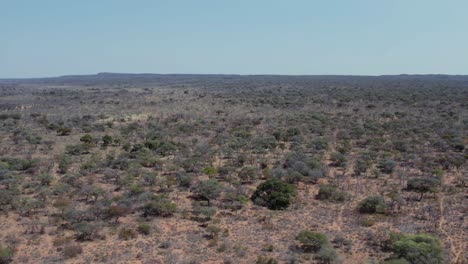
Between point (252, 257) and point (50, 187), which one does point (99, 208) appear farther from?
point (252, 257)

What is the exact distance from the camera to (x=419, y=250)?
47.7 feet

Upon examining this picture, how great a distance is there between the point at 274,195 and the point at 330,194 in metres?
3.55

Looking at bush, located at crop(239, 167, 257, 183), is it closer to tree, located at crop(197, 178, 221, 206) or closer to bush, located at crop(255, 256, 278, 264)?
tree, located at crop(197, 178, 221, 206)

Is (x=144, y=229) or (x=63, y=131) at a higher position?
(x=63, y=131)

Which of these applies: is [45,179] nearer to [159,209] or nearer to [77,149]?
[77,149]

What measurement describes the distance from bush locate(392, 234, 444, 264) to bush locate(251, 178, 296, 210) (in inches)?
261

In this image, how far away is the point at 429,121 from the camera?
4881cm

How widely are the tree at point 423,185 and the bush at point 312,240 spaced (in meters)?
9.65

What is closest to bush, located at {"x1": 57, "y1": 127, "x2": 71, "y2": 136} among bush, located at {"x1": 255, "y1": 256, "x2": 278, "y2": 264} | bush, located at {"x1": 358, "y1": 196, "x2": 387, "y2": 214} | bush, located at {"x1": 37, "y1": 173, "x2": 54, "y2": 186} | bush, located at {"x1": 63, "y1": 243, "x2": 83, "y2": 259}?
bush, located at {"x1": 37, "y1": 173, "x2": 54, "y2": 186}

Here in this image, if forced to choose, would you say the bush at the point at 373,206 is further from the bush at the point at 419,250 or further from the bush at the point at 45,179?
the bush at the point at 45,179

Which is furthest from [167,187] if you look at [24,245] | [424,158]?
[424,158]

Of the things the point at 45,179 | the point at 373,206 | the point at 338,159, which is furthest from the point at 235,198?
the point at 45,179

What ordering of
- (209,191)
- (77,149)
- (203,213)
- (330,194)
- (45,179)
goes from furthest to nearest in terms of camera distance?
(77,149) → (45,179) → (330,194) → (209,191) → (203,213)

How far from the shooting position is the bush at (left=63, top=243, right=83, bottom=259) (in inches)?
605
